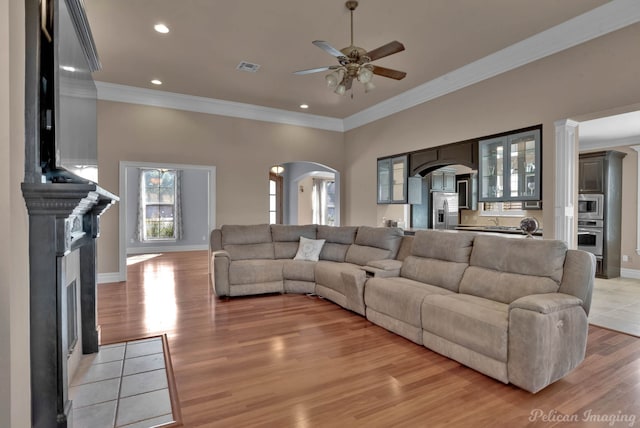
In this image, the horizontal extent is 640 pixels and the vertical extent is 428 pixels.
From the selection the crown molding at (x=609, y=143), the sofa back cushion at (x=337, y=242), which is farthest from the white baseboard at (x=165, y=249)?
the crown molding at (x=609, y=143)

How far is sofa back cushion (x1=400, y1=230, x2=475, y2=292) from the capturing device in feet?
11.3

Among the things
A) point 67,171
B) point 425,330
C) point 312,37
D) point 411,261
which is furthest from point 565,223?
point 67,171

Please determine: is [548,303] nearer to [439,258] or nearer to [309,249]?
[439,258]

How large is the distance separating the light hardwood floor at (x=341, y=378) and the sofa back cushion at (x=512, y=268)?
0.69 metres

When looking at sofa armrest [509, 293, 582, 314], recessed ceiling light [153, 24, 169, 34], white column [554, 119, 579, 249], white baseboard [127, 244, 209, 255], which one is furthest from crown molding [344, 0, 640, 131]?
white baseboard [127, 244, 209, 255]

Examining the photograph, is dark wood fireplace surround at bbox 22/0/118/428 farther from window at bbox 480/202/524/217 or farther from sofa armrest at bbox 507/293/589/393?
window at bbox 480/202/524/217

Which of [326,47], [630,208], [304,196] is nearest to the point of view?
[326,47]

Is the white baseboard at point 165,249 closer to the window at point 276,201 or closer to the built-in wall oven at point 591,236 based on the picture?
the window at point 276,201

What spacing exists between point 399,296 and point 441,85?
348 cm

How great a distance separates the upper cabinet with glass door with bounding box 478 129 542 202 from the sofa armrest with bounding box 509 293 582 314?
193cm

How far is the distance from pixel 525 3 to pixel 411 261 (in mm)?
2791

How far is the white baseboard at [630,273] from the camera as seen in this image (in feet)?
20.6

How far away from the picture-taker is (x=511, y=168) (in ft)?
14.4

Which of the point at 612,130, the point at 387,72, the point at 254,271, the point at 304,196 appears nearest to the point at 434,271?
the point at 387,72
